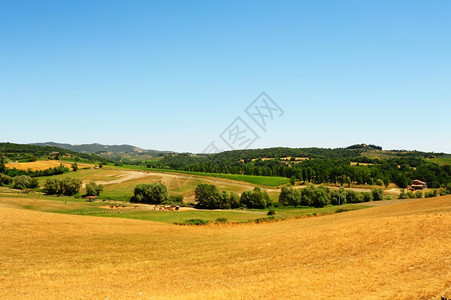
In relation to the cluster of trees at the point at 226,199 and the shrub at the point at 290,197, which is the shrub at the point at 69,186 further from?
the shrub at the point at 290,197

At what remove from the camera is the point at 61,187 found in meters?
116

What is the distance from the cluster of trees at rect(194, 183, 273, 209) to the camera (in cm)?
9894

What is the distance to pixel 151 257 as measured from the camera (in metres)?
29.8

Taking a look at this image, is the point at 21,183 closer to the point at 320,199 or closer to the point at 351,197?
the point at 320,199

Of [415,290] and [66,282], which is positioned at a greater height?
[415,290]

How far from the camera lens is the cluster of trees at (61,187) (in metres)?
114

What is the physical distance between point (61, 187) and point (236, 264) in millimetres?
108637

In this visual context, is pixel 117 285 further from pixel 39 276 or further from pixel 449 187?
pixel 449 187

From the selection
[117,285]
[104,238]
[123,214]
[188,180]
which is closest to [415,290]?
[117,285]

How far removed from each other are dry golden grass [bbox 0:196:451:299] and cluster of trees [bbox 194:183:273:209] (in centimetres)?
5868

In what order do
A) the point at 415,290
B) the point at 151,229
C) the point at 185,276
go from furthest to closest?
the point at 151,229, the point at 185,276, the point at 415,290

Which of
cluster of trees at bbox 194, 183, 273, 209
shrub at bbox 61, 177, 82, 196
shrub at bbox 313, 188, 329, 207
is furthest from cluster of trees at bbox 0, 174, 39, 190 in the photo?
shrub at bbox 313, 188, 329, 207

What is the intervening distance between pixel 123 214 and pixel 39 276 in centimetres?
5135

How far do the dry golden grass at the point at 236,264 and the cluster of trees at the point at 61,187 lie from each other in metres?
81.8
